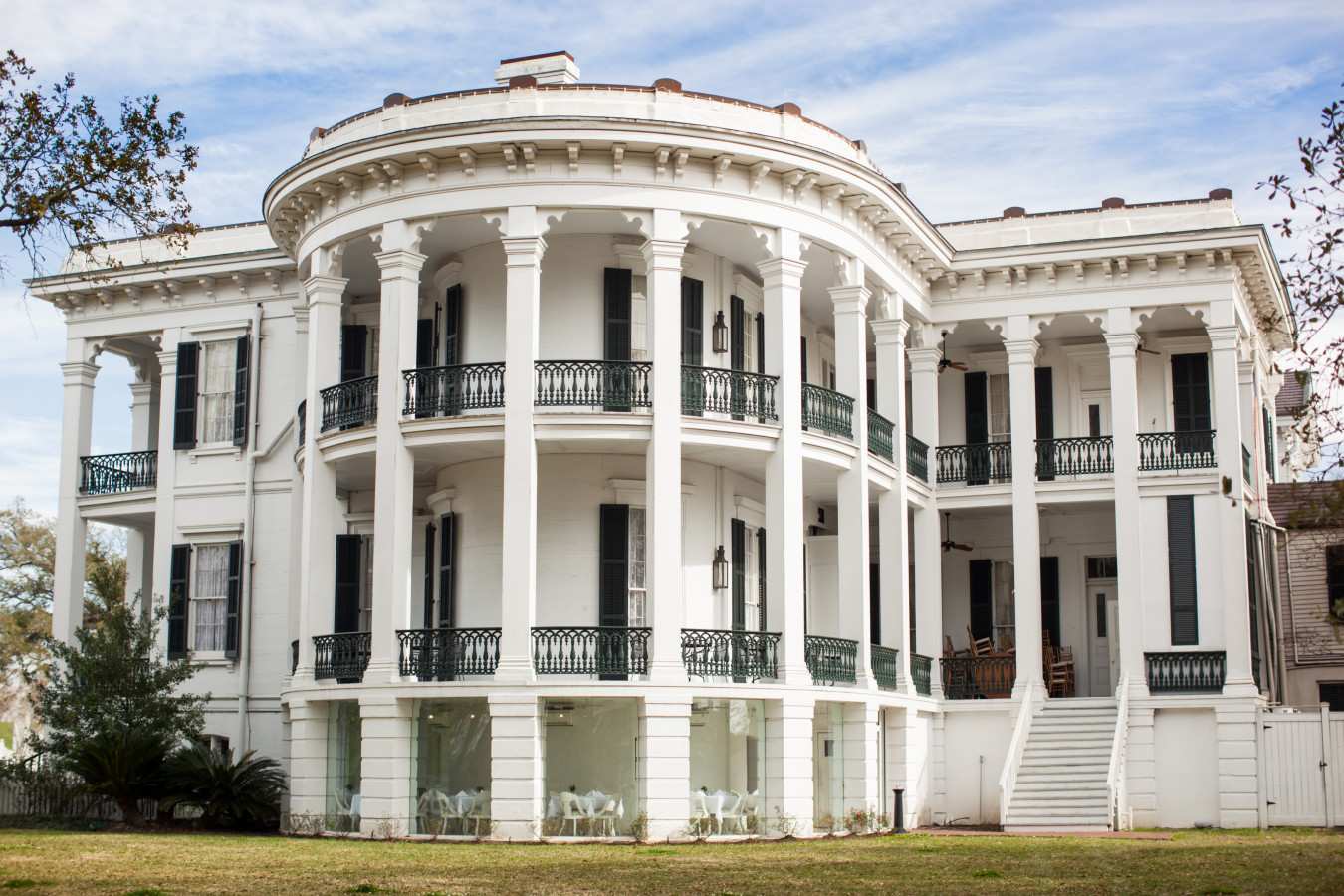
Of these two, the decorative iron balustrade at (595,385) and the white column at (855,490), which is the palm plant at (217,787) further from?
the white column at (855,490)

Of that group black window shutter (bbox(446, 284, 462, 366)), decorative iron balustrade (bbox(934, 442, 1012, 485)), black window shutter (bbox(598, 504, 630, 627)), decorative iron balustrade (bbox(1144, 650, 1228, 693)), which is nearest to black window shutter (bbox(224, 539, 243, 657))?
black window shutter (bbox(446, 284, 462, 366))

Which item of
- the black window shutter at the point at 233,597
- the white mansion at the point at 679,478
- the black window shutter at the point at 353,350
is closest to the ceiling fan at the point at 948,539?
the white mansion at the point at 679,478

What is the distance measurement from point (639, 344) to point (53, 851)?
11617 millimetres

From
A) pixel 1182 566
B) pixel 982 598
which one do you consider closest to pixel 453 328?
pixel 982 598

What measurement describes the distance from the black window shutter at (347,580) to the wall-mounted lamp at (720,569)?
240 inches

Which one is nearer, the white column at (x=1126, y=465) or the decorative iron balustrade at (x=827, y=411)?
the decorative iron balustrade at (x=827, y=411)

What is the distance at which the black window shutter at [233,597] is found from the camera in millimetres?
28062

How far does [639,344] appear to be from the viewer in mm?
24609

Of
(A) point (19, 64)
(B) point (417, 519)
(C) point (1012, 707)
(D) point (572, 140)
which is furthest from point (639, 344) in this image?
(A) point (19, 64)

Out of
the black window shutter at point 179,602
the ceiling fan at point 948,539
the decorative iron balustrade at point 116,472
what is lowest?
the black window shutter at point 179,602

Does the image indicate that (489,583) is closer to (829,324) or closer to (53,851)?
(53,851)

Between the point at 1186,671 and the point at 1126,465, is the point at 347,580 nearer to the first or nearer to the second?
the point at 1126,465

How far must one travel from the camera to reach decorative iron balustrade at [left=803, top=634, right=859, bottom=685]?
23953 mm

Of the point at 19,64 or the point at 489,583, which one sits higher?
the point at 19,64
